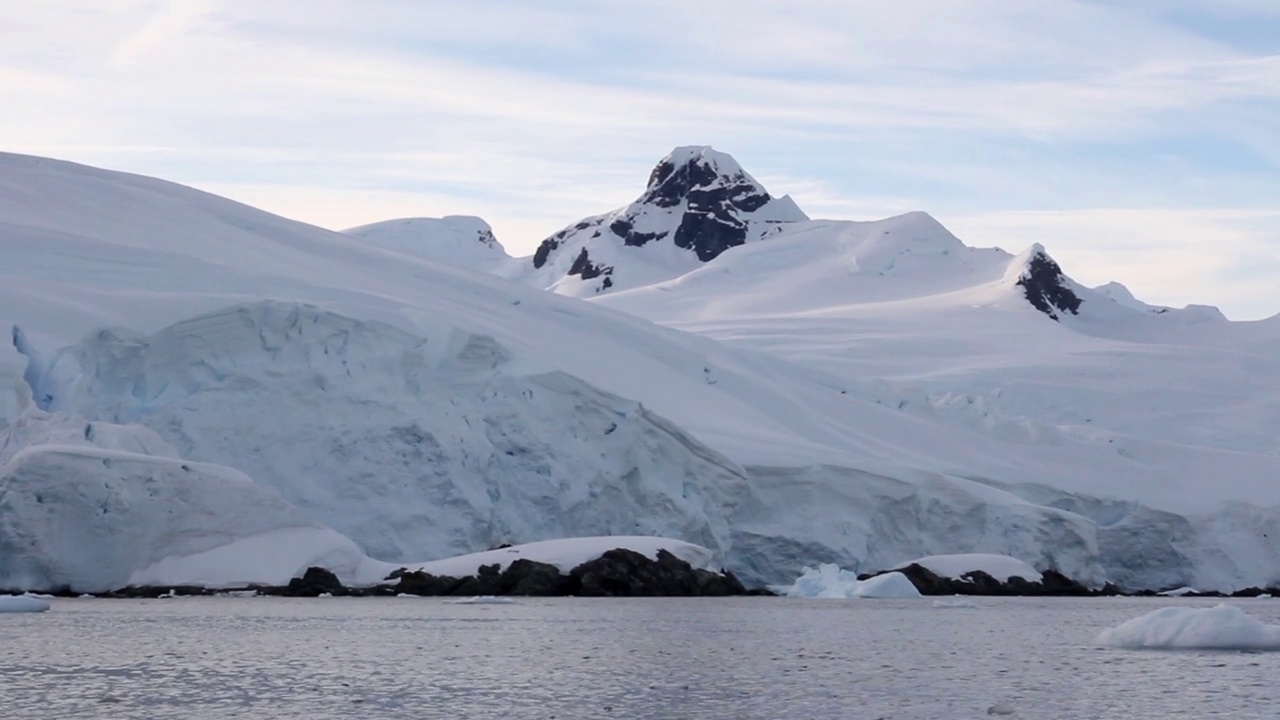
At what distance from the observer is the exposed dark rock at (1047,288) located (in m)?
104

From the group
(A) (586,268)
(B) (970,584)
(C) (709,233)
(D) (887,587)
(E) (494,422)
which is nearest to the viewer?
(D) (887,587)

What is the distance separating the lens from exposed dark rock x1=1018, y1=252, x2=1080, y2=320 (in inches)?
4114

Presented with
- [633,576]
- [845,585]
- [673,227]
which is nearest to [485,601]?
[633,576]

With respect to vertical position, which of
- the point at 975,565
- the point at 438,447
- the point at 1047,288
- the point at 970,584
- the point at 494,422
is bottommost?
the point at 970,584

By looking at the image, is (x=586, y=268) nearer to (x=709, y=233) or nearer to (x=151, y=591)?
(x=709, y=233)

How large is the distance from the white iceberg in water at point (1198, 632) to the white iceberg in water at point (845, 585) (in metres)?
15.0

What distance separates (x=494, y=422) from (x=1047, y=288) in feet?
236

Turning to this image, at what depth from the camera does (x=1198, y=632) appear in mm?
23781

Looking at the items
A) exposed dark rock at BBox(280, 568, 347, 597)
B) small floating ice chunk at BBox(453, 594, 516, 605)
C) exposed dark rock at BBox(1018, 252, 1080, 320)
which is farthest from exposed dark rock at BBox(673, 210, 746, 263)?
exposed dark rock at BBox(280, 568, 347, 597)

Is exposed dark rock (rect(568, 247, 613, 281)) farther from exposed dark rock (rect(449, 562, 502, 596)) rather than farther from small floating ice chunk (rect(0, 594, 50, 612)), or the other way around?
small floating ice chunk (rect(0, 594, 50, 612))

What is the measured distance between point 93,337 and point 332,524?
6881 mm

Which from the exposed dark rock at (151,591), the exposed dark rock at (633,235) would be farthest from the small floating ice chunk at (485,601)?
the exposed dark rock at (633,235)

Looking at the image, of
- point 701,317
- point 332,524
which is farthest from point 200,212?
point 701,317

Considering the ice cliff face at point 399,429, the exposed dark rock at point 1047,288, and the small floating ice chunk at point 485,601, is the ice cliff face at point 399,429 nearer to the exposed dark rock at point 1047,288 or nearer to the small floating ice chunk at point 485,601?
the small floating ice chunk at point 485,601
